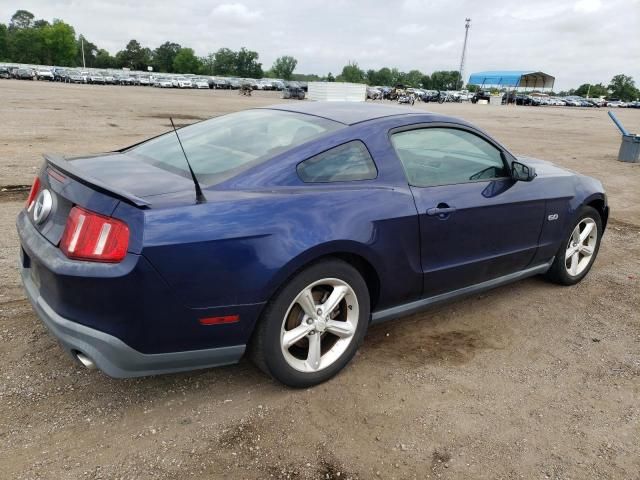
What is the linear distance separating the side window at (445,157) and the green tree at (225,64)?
13561 centimetres

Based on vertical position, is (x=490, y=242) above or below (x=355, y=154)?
below

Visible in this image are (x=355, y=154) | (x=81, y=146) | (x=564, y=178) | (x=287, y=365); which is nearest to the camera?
(x=287, y=365)

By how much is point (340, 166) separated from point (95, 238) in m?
1.37

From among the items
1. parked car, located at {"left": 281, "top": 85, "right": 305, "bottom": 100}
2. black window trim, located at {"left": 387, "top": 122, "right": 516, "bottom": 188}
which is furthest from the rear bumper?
parked car, located at {"left": 281, "top": 85, "right": 305, "bottom": 100}

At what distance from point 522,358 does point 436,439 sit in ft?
3.79

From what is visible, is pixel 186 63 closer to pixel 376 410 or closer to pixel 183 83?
pixel 183 83

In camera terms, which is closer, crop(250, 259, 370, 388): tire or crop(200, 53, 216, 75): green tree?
crop(250, 259, 370, 388): tire

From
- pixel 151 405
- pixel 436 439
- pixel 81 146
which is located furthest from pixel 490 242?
pixel 81 146

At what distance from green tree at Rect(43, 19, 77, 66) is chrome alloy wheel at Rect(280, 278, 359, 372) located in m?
128

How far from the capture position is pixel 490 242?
3.67m

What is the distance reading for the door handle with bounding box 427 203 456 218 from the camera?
3230 millimetres

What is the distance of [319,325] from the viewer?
288 cm

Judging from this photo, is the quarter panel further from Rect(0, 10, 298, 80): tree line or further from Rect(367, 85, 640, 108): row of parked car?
Rect(0, 10, 298, 80): tree line

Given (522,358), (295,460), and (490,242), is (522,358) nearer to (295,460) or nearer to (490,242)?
(490,242)
